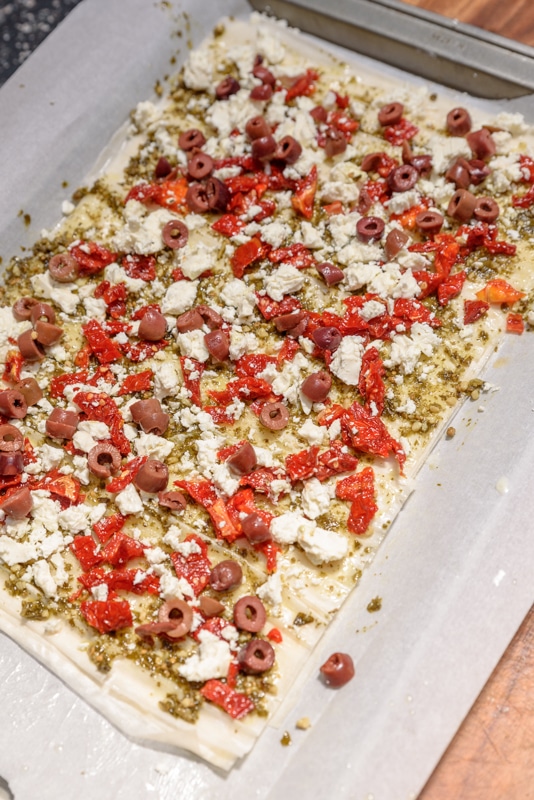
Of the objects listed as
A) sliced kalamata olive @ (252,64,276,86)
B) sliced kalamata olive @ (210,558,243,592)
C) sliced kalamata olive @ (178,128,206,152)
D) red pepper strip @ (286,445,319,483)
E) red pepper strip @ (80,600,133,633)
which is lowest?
red pepper strip @ (80,600,133,633)

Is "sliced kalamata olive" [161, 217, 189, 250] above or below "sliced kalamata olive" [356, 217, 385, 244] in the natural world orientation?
below

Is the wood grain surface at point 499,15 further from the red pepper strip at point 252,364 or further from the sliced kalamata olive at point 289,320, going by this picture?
the red pepper strip at point 252,364

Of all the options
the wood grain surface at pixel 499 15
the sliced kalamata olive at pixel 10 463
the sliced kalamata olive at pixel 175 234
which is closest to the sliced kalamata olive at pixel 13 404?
the sliced kalamata olive at pixel 10 463

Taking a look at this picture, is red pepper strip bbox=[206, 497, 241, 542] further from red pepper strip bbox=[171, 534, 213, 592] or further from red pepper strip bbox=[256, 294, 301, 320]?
red pepper strip bbox=[256, 294, 301, 320]

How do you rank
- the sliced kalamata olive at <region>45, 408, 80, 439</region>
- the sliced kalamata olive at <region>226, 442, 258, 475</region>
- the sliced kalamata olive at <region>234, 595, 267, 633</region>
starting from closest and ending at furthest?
the sliced kalamata olive at <region>234, 595, 267, 633</region>
the sliced kalamata olive at <region>226, 442, 258, 475</region>
the sliced kalamata olive at <region>45, 408, 80, 439</region>

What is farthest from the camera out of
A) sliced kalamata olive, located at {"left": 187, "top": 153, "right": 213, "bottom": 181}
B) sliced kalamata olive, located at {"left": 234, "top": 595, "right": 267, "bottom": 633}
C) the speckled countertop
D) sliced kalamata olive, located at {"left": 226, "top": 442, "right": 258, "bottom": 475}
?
the speckled countertop

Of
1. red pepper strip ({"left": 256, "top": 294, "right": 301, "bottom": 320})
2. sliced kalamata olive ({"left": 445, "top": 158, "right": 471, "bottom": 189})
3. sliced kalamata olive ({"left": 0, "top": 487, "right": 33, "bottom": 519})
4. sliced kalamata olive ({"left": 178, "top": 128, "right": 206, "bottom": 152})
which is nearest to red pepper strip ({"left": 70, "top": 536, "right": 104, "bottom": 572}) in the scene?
sliced kalamata olive ({"left": 0, "top": 487, "right": 33, "bottom": 519})

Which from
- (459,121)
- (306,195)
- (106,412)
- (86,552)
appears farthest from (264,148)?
(86,552)
